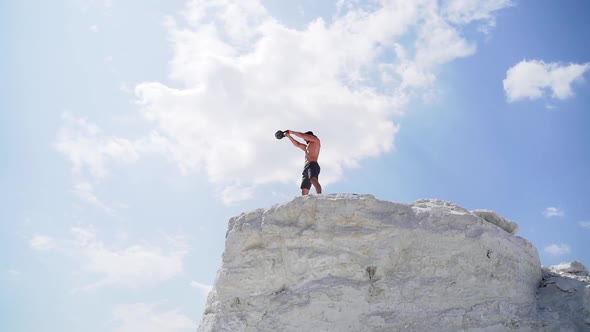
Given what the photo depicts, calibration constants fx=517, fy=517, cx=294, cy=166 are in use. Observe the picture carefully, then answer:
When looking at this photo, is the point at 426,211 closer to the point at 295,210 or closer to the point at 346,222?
the point at 346,222

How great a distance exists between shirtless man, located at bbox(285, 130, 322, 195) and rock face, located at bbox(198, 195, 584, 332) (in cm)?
205

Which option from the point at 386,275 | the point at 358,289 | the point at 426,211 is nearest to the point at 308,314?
the point at 358,289

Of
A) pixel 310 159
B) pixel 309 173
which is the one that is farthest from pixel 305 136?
pixel 309 173

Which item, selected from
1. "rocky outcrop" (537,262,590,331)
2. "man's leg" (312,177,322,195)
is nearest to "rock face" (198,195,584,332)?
"rocky outcrop" (537,262,590,331)

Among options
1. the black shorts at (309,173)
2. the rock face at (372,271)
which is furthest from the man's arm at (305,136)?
the rock face at (372,271)

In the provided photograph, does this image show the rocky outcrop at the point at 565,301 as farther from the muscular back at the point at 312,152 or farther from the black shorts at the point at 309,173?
the muscular back at the point at 312,152

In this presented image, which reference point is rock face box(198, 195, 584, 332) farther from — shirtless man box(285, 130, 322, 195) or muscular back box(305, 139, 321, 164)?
muscular back box(305, 139, 321, 164)

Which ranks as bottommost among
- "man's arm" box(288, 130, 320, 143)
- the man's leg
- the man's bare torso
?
the man's leg

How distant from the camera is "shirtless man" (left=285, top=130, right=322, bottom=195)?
36.4 feet

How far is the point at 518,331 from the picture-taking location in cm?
785

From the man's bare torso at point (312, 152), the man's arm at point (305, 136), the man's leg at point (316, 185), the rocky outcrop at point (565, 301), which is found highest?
the man's arm at point (305, 136)

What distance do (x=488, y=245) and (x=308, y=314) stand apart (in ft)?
10.5

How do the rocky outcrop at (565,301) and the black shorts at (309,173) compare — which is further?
the black shorts at (309,173)

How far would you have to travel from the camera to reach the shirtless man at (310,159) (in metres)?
11.1
